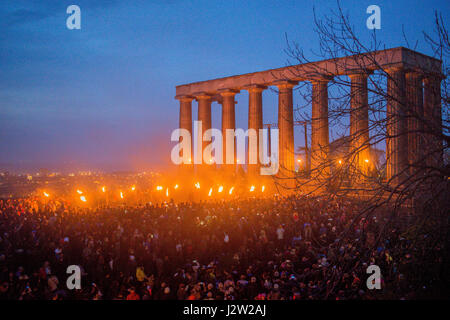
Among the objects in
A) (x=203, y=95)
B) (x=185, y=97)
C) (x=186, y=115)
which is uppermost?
(x=185, y=97)

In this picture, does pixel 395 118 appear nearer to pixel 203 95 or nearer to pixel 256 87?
pixel 256 87

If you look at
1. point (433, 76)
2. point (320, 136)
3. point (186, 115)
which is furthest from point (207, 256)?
point (186, 115)

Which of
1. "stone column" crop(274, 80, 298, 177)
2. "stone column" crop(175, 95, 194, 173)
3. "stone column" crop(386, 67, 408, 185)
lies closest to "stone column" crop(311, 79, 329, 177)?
"stone column" crop(386, 67, 408, 185)

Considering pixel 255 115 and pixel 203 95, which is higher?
pixel 203 95

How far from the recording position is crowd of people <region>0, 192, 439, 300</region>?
9242 mm

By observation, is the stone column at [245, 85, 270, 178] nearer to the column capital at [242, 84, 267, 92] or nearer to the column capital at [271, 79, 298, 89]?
the column capital at [242, 84, 267, 92]

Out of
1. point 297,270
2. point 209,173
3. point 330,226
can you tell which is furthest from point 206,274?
point 209,173

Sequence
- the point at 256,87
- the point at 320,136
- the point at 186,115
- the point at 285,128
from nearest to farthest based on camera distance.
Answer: the point at 320,136 → the point at 285,128 → the point at 256,87 → the point at 186,115

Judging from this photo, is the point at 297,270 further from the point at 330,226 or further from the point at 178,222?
the point at 178,222

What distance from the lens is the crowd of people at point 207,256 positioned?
924cm

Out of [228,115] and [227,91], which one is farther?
[228,115]

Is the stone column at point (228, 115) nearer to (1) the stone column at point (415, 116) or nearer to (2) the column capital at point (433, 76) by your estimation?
(1) the stone column at point (415, 116)

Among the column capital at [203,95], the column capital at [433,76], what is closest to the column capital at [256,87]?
the column capital at [203,95]

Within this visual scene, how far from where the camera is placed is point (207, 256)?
13.4m
